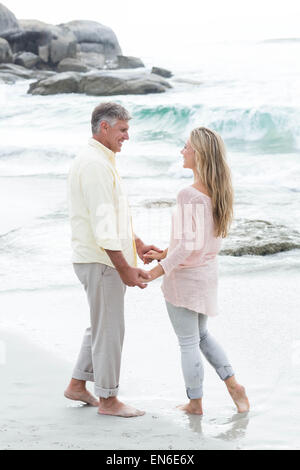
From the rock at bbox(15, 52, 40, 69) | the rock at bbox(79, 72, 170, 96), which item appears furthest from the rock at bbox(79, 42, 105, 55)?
the rock at bbox(79, 72, 170, 96)

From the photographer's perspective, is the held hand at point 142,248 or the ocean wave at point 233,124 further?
the ocean wave at point 233,124

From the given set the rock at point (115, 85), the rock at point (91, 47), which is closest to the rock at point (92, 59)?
the rock at point (91, 47)

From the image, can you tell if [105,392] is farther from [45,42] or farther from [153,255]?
[45,42]

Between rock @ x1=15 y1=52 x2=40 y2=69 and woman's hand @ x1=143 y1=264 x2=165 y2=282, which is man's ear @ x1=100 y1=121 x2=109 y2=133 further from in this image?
rock @ x1=15 y1=52 x2=40 y2=69

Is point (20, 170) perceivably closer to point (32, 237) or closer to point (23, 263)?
point (32, 237)

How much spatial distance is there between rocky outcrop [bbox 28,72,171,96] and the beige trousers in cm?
2651

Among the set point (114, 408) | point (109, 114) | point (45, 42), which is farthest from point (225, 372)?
point (45, 42)

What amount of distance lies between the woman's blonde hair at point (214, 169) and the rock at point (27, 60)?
43.8 meters

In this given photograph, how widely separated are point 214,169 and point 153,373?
1.51 metres

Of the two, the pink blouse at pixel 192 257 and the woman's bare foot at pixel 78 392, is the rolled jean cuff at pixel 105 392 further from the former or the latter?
the pink blouse at pixel 192 257

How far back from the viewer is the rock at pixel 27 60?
4528 centimetres

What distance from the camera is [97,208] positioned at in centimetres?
344

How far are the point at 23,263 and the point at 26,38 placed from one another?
44.5 metres
